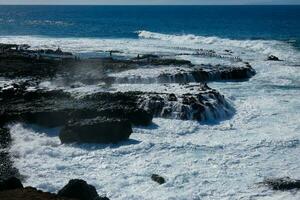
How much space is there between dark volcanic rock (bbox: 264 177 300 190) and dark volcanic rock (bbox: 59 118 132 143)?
9563 millimetres

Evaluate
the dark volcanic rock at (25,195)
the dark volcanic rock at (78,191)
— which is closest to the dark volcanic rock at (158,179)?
the dark volcanic rock at (78,191)

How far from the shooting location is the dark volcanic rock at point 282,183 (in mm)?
23688

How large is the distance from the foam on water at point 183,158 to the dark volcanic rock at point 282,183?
514 mm

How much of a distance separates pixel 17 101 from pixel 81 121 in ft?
27.6

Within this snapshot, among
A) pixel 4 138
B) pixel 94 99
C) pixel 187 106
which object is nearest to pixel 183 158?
pixel 187 106

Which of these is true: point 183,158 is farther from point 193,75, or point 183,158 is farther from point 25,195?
point 193,75

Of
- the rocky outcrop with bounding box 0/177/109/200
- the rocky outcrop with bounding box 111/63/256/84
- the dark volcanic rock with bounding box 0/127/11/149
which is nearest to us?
the rocky outcrop with bounding box 0/177/109/200

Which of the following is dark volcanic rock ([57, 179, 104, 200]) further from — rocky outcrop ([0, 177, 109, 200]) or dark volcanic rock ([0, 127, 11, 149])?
dark volcanic rock ([0, 127, 11, 149])

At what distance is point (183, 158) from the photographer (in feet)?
90.3

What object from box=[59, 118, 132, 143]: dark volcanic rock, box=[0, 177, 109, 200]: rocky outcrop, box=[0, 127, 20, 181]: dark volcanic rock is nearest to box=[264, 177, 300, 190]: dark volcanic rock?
box=[0, 177, 109, 200]: rocky outcrop

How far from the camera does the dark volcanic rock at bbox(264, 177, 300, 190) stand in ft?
77.7

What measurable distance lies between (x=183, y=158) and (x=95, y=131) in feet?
18.7

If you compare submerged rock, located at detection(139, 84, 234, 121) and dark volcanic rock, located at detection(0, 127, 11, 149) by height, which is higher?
submerged rock, located at detection(139, 84, 234, 121)

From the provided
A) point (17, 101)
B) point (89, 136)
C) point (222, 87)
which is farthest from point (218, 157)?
point (222, 87)
